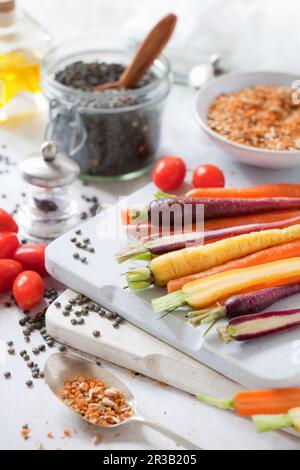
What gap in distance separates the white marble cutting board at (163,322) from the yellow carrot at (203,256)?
5 cm

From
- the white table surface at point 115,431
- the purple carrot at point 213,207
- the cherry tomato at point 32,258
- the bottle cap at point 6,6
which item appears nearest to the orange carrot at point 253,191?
the purple carrot at point 213,207

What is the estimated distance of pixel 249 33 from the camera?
2.99 metres

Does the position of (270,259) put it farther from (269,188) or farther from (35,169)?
(35,169)

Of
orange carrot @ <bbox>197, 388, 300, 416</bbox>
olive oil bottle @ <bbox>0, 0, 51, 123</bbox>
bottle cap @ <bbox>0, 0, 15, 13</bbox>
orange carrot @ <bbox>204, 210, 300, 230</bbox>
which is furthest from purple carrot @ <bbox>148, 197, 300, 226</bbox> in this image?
bottle cap @ <bbox>0, 0, 15, 13</bbox>

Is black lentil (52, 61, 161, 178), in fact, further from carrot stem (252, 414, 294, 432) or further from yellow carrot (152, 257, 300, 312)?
carrot stem (252, 414, 294, 432)

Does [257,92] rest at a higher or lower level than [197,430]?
higher

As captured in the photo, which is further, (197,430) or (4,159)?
(4,159)

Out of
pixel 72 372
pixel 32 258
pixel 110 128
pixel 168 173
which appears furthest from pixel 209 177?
pixel 72 372

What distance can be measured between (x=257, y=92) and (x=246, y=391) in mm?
1240

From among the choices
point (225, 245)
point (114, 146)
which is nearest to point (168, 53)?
point (114, 146)

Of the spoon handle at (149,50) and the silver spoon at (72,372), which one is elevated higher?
the spoon handle at (149,50)

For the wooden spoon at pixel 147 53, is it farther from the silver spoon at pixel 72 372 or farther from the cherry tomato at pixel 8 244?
the silver spoon at pixel 72 372

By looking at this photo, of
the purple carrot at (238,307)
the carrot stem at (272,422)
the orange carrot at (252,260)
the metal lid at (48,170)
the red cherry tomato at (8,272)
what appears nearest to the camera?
the carrot stem at (272,422)

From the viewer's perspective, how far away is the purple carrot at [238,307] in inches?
69.9
